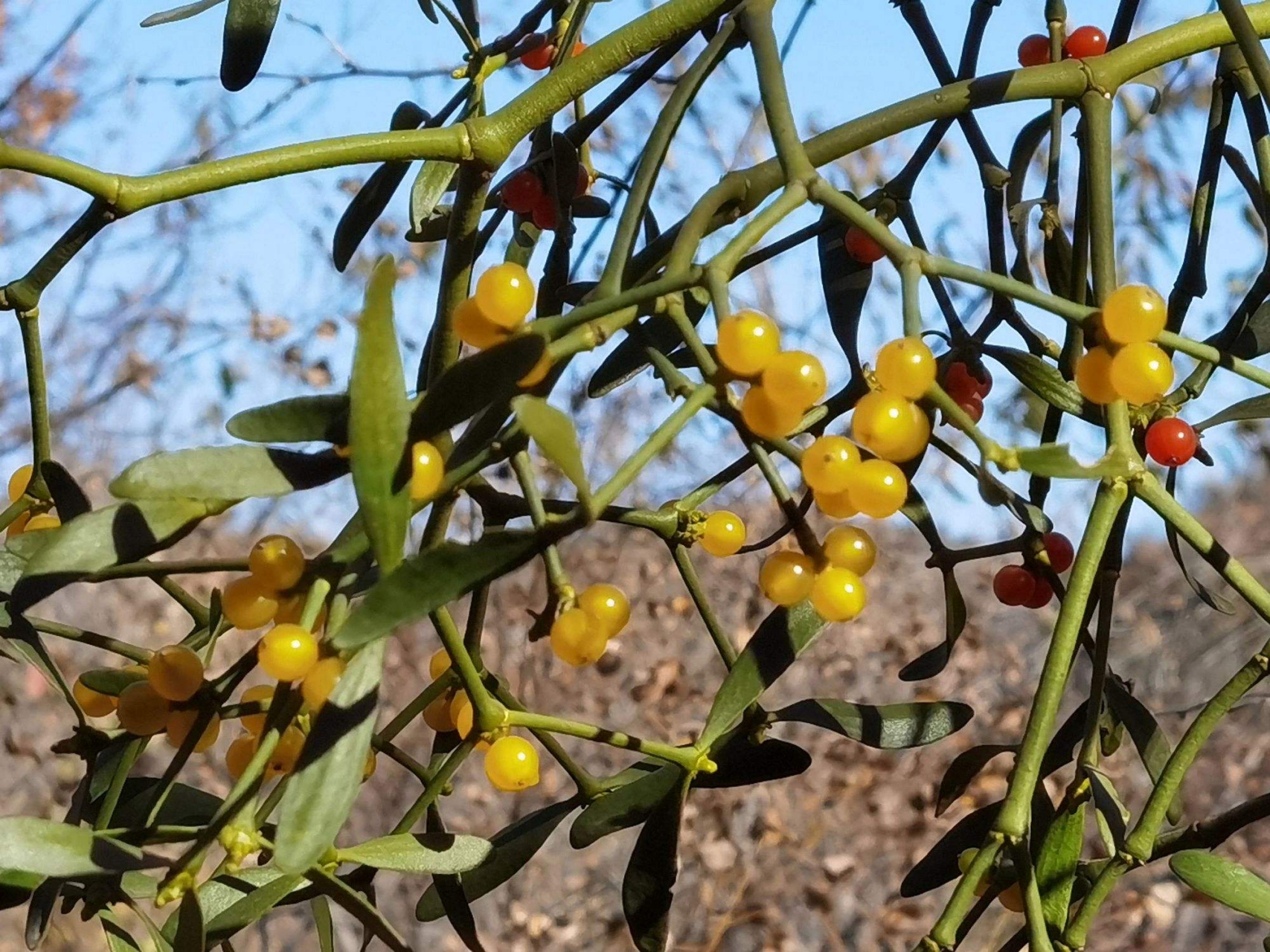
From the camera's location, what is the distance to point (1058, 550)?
Answer: 0.56 metres

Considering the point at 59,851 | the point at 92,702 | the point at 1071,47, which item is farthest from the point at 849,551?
the point at 1071,47

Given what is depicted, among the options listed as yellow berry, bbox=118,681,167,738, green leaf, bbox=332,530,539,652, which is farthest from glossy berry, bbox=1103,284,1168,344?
yellow berry, bbox=118,681,167,738

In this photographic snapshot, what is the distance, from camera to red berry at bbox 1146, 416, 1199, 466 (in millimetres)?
491

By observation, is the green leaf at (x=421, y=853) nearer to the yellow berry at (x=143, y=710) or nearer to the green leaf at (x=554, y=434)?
the yellow berry at (x=143, y=710)

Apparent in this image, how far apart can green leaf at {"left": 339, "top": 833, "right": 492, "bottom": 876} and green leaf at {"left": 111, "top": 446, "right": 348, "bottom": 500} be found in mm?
159

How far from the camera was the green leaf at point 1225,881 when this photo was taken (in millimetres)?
398

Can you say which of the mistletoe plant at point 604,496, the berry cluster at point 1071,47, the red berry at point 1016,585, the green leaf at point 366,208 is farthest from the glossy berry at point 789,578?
the berry cluster at point 1071,47

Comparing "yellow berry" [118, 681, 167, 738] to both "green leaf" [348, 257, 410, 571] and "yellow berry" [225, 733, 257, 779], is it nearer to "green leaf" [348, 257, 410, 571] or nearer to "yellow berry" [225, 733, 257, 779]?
"yellow berry" [225, 733, 257, 779]

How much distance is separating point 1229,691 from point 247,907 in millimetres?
316

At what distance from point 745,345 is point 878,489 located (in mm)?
58

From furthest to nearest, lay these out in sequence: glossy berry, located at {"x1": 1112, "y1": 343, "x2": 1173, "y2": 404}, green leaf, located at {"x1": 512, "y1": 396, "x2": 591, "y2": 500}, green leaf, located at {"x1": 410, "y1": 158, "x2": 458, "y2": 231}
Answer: green leaf, located at {"x1": 410, "y1": 158, "x2": 458, "y2": 231} → glossy berry, located at {"x1": 1112, "y1": 343, "x2": 1173, "y2": 404} → green leaf, located at {"x1": 512, "y1": 396, "x2": 591, "y2": 500}

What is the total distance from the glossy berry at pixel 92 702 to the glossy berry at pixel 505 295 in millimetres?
274

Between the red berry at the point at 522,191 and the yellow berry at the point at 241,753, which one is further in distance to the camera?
the red berry at the point at 522,191

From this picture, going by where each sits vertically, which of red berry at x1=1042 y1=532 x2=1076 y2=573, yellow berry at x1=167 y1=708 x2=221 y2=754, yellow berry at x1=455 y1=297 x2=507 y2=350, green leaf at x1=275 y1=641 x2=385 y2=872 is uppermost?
red berry at x1=1042 y1=532 x2=1076 y2=573
